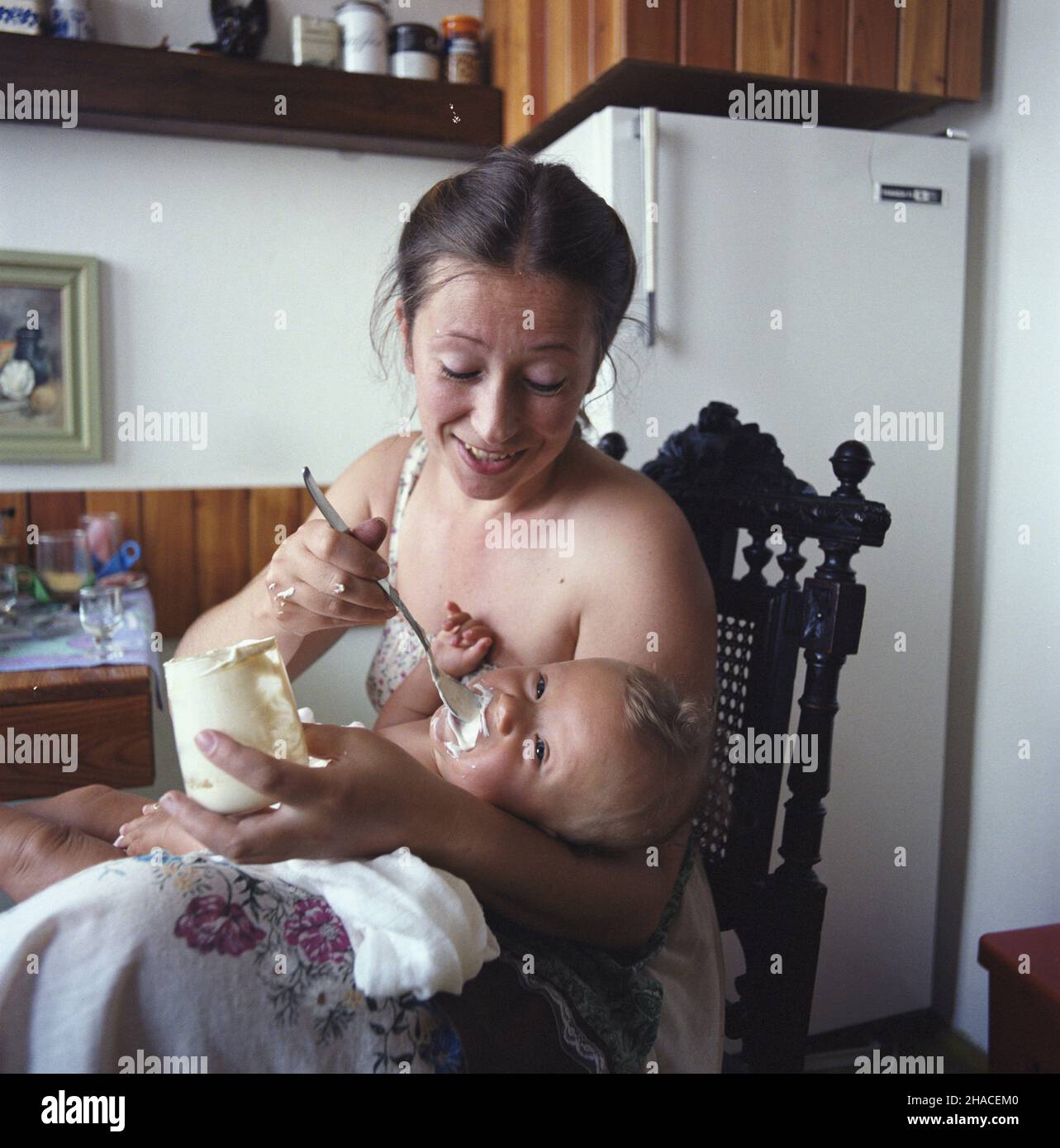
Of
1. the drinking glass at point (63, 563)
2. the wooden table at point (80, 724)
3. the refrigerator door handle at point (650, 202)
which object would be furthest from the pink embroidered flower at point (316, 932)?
the drinking glass at point (63, 563)

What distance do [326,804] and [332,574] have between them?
29cm

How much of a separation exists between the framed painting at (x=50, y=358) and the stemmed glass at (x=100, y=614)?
0.59 m

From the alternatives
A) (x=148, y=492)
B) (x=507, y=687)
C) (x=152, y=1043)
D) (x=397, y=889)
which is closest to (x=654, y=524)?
(x=507, y=687)

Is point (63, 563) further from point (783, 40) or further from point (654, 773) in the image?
point (783, 40)

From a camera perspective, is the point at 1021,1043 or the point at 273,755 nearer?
the point at 273,755

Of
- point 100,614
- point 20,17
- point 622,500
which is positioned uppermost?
point 20,17

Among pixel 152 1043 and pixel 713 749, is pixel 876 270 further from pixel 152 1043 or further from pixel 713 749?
pixel 152 1043

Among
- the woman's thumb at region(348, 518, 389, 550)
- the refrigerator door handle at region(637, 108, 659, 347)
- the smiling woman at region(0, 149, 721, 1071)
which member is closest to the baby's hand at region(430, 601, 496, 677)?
the smiling woman at region(0, 149, 721, 1071)

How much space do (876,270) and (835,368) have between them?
0.73 ft

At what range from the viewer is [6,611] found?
2.05 m

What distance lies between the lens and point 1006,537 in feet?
6.97

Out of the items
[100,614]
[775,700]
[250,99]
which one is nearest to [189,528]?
[100,614]

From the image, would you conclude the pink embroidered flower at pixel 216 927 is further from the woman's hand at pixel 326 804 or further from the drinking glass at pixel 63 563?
the drinking glass at pixel 63 563

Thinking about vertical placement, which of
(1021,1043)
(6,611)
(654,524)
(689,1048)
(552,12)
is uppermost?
(552,12)
